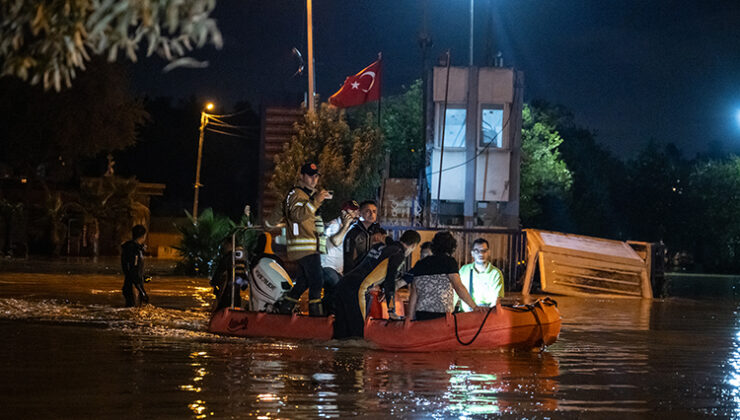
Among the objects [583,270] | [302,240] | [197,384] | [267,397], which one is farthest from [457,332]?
[583,270]

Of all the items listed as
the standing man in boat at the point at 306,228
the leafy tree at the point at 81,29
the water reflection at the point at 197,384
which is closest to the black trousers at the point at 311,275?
the standing man in boat at the point at 306,228

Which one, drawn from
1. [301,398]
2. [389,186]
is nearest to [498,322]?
[301,398]

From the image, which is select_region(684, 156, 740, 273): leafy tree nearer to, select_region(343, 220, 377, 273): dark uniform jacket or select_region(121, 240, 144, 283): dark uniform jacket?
select_region(121, 240, 144, 283): dark uniform jacket

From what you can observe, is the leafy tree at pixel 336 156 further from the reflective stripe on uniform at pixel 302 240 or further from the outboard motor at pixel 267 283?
the reflective stripe on uniform at pixel 302 240

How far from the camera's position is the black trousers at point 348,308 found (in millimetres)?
12961

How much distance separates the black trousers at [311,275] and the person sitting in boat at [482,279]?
1.87 m

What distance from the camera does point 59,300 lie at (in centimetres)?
1978

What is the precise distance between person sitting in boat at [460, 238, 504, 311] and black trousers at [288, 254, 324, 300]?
1874 mm

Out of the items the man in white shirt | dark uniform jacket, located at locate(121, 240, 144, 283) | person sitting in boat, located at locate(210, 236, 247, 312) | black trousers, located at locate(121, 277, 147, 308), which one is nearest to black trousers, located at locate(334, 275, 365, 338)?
the man in white shirt

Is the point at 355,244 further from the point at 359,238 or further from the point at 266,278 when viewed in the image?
the point at 266,278

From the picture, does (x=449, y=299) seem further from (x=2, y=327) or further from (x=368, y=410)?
(x=2, y=327)

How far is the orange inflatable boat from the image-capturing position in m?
12.7

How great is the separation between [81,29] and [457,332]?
782 centimetres

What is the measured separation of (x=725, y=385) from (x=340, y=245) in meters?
5.65
